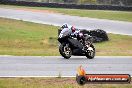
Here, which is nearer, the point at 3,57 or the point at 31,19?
the point at 3,57

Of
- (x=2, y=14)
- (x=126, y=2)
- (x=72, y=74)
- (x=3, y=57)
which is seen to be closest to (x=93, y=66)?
(x=72, y=74)

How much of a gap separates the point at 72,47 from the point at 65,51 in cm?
37

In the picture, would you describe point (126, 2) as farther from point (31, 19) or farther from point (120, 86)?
point (120, 86)

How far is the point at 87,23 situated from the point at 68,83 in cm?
2909

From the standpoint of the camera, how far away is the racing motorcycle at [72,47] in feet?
58.3

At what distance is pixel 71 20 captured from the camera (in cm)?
4250

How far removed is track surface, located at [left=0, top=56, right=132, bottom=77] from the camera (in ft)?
45.4

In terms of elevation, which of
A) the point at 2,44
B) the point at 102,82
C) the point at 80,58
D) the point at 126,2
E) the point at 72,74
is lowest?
the point at 126,2

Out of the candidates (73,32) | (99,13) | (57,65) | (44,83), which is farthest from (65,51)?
(99,13)

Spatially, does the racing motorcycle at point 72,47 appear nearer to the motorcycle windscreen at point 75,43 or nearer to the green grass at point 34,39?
the motorcycle windscreen at point 75,43

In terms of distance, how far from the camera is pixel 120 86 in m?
11.5

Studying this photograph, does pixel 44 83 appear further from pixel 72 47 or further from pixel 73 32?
pixel 73 32

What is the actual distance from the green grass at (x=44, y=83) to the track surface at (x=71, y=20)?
23.7m

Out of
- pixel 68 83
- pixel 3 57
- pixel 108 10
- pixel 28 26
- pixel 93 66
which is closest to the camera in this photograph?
pixel 68 83
